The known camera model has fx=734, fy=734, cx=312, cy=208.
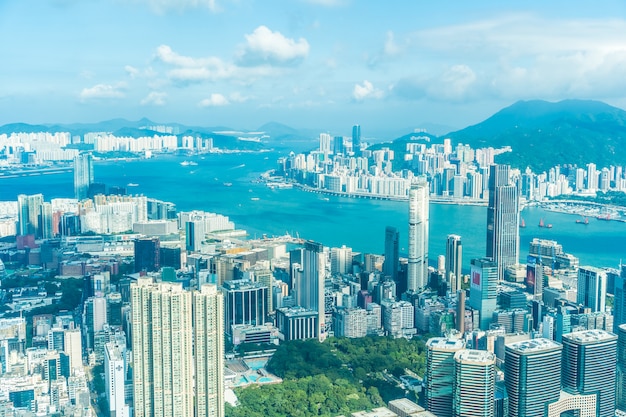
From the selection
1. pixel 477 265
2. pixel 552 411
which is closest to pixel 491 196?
pixel 477 265

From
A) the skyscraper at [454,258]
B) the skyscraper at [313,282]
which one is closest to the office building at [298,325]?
Answer: the skyscraper at [313,282]

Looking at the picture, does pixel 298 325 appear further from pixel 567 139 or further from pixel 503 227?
pixel 567 139

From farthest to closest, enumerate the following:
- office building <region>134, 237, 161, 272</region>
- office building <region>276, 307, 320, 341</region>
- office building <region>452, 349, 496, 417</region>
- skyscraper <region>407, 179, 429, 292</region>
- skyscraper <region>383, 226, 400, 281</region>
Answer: office building <region>134, 237, 161, 272</region> < skyscraper <region>383, 226, 400, 281</region> < skyscraper <region>407, 179, 429, 292</region> < office building <region>276, 307, 320, 341</region> < office building <region>452, 349, 496, 417</region>

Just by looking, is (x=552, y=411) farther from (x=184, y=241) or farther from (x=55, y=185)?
(x=55, y=185)

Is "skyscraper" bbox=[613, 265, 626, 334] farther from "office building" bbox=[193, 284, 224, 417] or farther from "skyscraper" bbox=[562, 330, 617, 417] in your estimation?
"office building" bbox=[193, 284, 224, 417]

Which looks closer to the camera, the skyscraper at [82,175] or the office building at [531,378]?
the office building at [531,378]

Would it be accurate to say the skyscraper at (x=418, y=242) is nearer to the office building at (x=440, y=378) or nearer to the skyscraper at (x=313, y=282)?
the skyscraper at (x=313, y=282)

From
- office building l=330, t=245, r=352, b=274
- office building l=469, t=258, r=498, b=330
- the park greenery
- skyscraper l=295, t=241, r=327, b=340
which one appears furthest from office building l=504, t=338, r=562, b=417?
office building l=330, t=245, r=352, b=274
